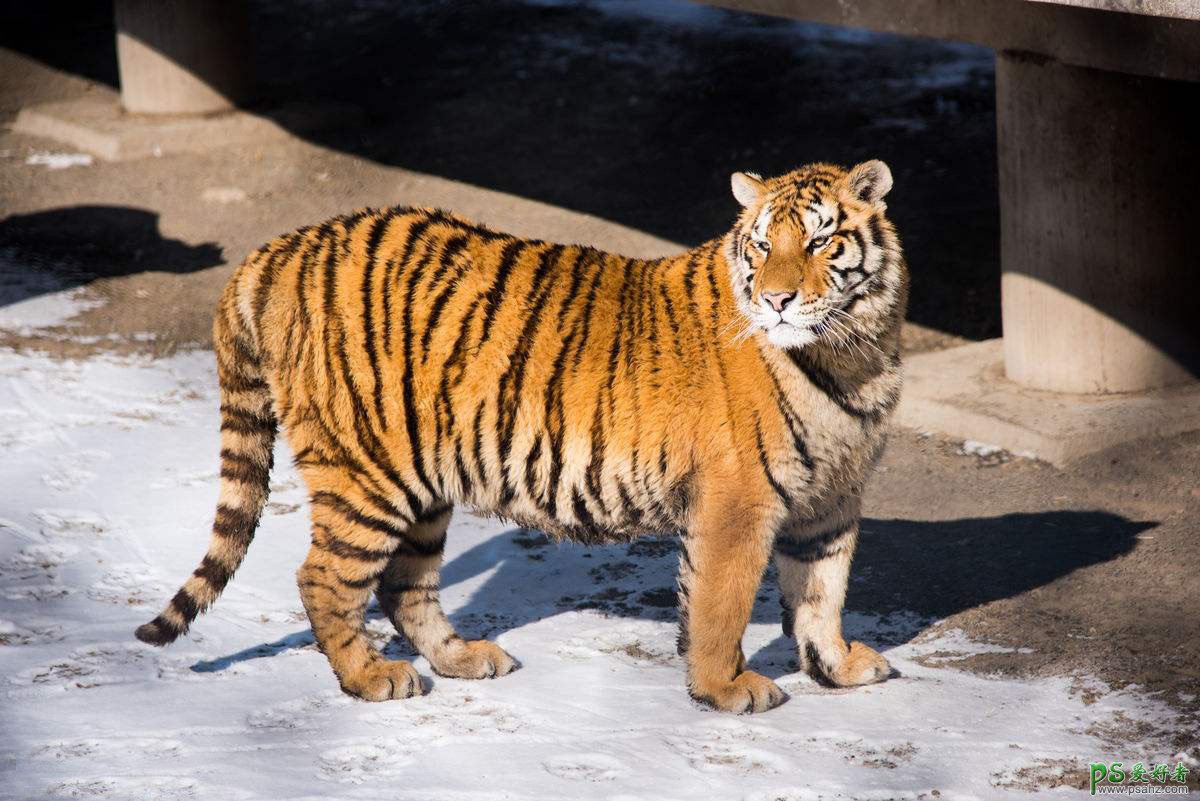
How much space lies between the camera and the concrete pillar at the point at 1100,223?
20.9 feet

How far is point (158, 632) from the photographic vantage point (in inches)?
177

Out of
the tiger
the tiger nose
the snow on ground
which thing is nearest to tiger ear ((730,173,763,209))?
the tiger

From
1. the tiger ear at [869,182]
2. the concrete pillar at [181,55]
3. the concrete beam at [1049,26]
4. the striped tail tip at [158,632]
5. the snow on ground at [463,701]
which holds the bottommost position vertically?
the snow on ground at [463,701]

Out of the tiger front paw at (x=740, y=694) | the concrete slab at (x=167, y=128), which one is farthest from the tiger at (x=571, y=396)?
the concrete slab at (x=167, y=128)

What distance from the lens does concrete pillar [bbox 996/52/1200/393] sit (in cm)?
638

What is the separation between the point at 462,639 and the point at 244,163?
609 cm

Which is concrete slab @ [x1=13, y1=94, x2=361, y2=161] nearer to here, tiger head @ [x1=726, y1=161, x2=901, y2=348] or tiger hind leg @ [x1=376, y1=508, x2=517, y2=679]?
tiger hind leg @ [x1=376, y1=508, x2=517, y2=679]

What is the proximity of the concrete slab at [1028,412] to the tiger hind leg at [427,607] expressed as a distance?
2682 millimetres

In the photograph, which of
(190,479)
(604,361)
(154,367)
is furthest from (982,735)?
(154,367)

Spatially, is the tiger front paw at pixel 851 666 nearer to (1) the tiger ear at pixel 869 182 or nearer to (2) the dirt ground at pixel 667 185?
(2) the dirt ground at pixel 667 185

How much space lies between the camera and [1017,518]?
19.5 feet

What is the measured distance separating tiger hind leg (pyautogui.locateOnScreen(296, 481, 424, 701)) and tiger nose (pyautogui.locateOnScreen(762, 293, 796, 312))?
124 centimetres

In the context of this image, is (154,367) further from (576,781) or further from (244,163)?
(576,781)

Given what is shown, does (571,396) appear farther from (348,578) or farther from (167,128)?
(167,128)
